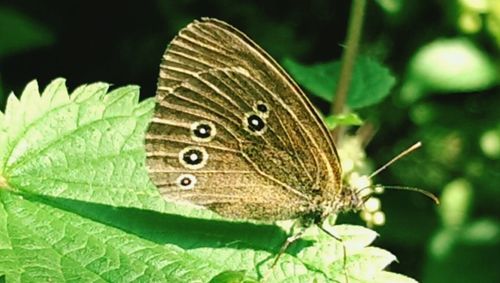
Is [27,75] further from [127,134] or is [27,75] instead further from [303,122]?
[303,122]

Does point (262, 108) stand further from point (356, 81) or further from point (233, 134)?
point (356, 81)

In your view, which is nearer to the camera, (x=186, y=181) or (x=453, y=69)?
(x=186, y=181)

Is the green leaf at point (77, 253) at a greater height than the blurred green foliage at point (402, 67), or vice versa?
the blurred green foliage at point (402, 67)

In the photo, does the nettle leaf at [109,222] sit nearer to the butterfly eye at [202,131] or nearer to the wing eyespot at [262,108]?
the butterfly eye at [202,131]

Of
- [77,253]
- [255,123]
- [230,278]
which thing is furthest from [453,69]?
[77,253]

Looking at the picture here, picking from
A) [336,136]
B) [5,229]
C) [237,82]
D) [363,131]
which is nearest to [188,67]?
[237,82]

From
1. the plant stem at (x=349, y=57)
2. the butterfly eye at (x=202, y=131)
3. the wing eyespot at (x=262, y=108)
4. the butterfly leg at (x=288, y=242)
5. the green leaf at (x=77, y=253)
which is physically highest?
the plant stem at (x=349, y=57)

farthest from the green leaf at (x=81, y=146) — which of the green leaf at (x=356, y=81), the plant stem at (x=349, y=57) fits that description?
the green leaf at (x=356, y=81)
